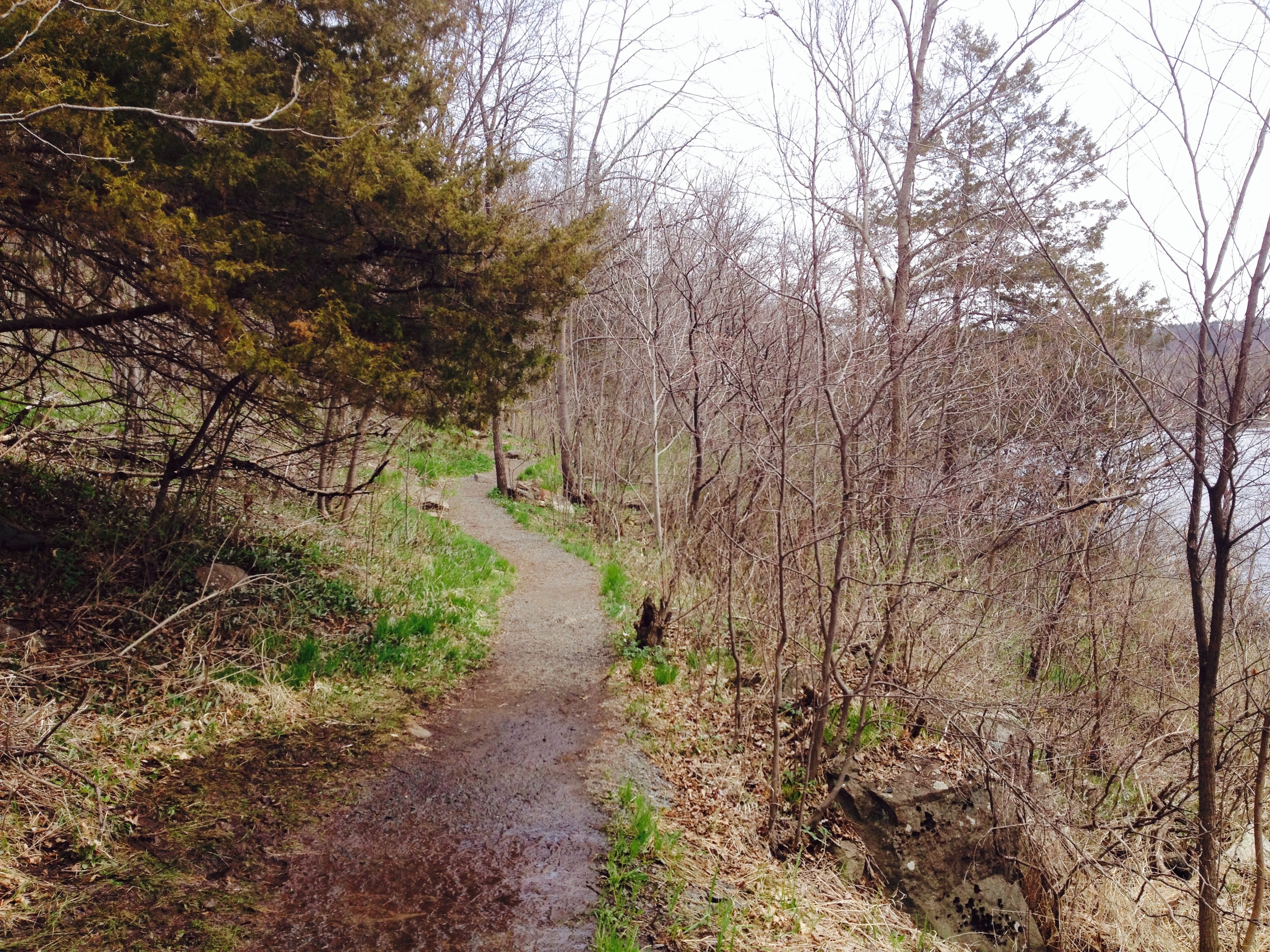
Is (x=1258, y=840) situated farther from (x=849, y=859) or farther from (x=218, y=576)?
(x=218, y=576)

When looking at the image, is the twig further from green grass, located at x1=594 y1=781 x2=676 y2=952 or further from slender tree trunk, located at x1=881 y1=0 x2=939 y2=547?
slender tree trunk, located at x1=881 y1=0 x2=939 y2=547

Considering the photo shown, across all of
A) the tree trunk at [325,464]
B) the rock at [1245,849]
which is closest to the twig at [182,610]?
A: the tree trunk at [325,464]

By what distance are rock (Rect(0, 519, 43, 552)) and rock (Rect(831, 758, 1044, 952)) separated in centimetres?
600

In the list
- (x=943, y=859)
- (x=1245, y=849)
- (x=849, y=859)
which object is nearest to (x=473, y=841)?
(x=849, y=859)

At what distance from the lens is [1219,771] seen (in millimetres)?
5668

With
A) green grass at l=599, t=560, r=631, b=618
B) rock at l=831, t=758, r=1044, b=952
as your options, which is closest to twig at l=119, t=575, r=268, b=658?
green grass at l=599, t=560, r=631, b=618

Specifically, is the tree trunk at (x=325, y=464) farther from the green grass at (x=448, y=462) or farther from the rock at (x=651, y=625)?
the rock at (x=651, y=625)

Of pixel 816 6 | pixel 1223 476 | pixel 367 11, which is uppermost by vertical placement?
pixel 816 6

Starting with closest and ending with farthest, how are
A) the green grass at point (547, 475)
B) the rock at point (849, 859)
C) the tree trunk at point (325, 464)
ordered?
the rock at point (849, 859)
the tree trunk at point (325, 464)
the green grass at point (547, 475)

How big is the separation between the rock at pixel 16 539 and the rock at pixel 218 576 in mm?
1027

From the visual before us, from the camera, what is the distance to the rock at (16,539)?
16.7ft

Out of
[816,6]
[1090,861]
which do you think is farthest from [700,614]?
[816,6]

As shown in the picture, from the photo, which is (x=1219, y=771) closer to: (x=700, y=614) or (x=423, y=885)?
(x=700, y=614)

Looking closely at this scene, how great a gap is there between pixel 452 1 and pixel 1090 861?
307 inches
